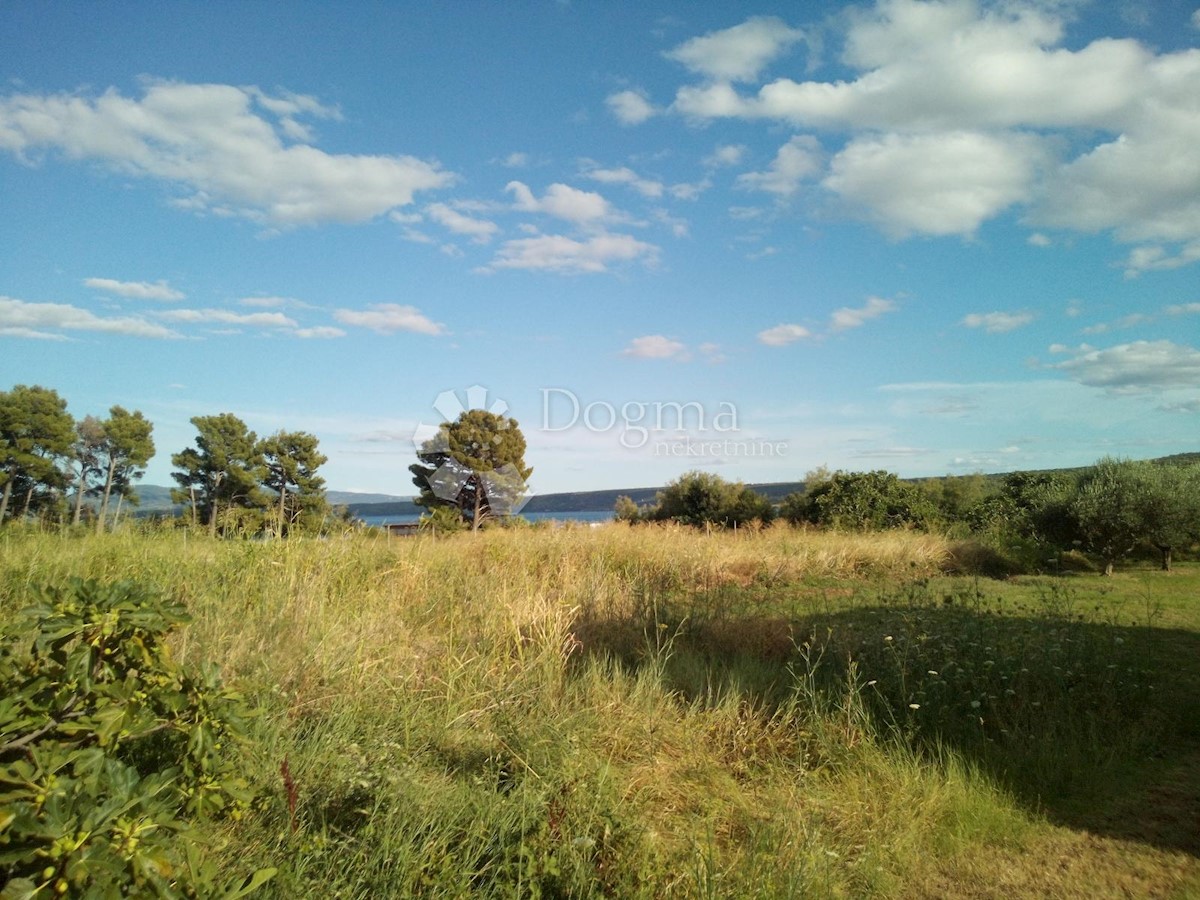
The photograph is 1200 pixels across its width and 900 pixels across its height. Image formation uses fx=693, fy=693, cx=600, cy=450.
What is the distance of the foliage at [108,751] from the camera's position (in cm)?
154

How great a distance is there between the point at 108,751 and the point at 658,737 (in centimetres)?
268

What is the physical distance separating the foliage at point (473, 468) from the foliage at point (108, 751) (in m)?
24.9

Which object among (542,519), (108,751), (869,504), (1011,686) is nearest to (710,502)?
(869,504)

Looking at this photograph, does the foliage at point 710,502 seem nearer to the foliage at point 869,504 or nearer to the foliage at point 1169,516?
the foliage at point 869,504

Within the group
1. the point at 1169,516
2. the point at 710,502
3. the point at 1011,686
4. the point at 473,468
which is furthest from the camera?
the point at 473,468

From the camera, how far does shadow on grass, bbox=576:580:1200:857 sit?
3748mm

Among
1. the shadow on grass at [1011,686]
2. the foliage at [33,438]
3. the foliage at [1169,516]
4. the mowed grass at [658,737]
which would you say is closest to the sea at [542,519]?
the mowed grass at [658,737]

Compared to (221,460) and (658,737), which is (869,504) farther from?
(221,460)

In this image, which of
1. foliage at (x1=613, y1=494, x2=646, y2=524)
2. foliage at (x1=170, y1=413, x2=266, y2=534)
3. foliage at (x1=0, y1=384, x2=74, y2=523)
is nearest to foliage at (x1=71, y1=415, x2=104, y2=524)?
foliage at (x1=0, y1=384, x2=74, y2=523)

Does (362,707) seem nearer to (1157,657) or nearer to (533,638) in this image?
(533,638)

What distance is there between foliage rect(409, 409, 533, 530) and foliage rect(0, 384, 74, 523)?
40.0 feet

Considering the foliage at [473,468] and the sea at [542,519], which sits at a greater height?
the foliage at [473,468]

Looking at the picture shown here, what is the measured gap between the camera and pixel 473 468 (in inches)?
1086

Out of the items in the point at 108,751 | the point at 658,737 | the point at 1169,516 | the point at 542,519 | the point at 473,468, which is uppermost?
the point at 473,468
